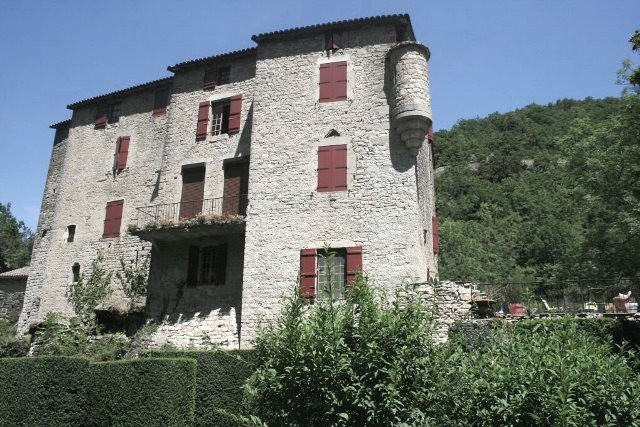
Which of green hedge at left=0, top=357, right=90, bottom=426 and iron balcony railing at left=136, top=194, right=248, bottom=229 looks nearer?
green hedge at left=0, top=357, right=90, bottom=426

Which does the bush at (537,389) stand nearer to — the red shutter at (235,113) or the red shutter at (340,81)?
the red shutter at (340,81)

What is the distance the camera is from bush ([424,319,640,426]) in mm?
7680

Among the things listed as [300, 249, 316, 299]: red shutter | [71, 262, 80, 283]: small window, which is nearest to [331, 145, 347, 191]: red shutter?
[300, 249, 316, 299]: red shutter

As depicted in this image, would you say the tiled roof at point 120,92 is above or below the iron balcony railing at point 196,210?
above

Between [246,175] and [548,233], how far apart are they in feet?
139

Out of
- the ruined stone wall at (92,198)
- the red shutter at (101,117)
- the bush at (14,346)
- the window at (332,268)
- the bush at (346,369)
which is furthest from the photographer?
the red shutter at (101,117)

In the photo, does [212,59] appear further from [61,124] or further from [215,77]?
[61,124]

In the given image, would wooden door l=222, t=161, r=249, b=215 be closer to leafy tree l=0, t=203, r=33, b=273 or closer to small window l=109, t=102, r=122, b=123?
small window l=109, t=102, r=122, b=123

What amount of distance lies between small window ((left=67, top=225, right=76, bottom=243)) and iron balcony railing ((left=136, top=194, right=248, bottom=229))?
14.3ft

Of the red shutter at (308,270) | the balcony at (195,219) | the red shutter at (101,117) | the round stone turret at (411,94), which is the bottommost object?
the red shutter at (308,270)

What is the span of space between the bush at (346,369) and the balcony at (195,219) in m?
9.69

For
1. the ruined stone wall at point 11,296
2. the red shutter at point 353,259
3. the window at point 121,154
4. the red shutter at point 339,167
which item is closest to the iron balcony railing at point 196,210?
the window at point 121,154

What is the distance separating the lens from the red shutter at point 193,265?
19.3 meters

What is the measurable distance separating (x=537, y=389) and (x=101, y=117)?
76.0ft
